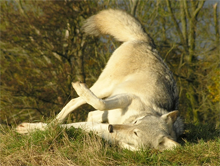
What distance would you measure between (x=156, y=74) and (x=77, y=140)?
2.18m

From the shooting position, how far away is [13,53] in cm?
1156

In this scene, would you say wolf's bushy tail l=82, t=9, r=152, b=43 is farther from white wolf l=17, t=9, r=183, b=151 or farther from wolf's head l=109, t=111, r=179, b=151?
wolf's head l=109, t=111, r=179, b=151

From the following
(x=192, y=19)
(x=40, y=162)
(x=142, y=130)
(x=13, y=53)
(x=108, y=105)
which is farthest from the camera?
(x=192, y=19)

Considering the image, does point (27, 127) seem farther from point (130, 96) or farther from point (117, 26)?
point (117, 26)

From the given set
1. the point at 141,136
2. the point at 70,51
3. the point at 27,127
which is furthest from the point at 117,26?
the point at 70,51

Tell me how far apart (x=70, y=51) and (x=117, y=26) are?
495cm

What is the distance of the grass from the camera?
3.30 metres

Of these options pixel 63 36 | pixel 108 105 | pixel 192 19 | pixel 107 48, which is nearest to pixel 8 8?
pixel 63 36

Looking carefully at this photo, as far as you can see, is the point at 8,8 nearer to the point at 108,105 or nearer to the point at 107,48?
the point at 107,48

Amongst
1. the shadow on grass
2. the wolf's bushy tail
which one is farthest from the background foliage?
the shadow on grass

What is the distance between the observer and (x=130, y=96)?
4.58m

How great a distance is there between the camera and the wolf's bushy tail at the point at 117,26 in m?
6.41

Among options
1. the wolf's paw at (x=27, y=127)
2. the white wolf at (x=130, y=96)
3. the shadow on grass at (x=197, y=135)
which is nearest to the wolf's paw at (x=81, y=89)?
the white wolf at (x=130, y=96)

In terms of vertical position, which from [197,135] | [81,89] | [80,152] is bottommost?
[197,135]
